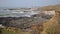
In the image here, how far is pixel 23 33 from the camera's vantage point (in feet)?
6.09

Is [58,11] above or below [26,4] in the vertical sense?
below

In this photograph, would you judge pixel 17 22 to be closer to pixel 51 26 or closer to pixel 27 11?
pixel 27 11

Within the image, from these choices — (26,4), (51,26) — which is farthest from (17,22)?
(51,26)

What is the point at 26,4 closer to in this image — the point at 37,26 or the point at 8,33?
the point at 37,26

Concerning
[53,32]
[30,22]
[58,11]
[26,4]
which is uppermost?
[26,4]

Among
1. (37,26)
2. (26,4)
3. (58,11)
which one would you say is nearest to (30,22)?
(37,26)

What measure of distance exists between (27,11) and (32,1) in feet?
0.63

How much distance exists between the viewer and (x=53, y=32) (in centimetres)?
185

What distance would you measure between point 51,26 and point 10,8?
76 centimetres

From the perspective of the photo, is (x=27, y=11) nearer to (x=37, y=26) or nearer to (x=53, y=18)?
(x=37, y=26)

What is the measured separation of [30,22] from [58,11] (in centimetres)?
50

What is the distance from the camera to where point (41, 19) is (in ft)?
6.16

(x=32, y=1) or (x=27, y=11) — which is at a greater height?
(x=32, y=1)

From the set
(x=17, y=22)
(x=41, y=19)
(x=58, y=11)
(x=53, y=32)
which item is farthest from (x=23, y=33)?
(x=58, y=11)
